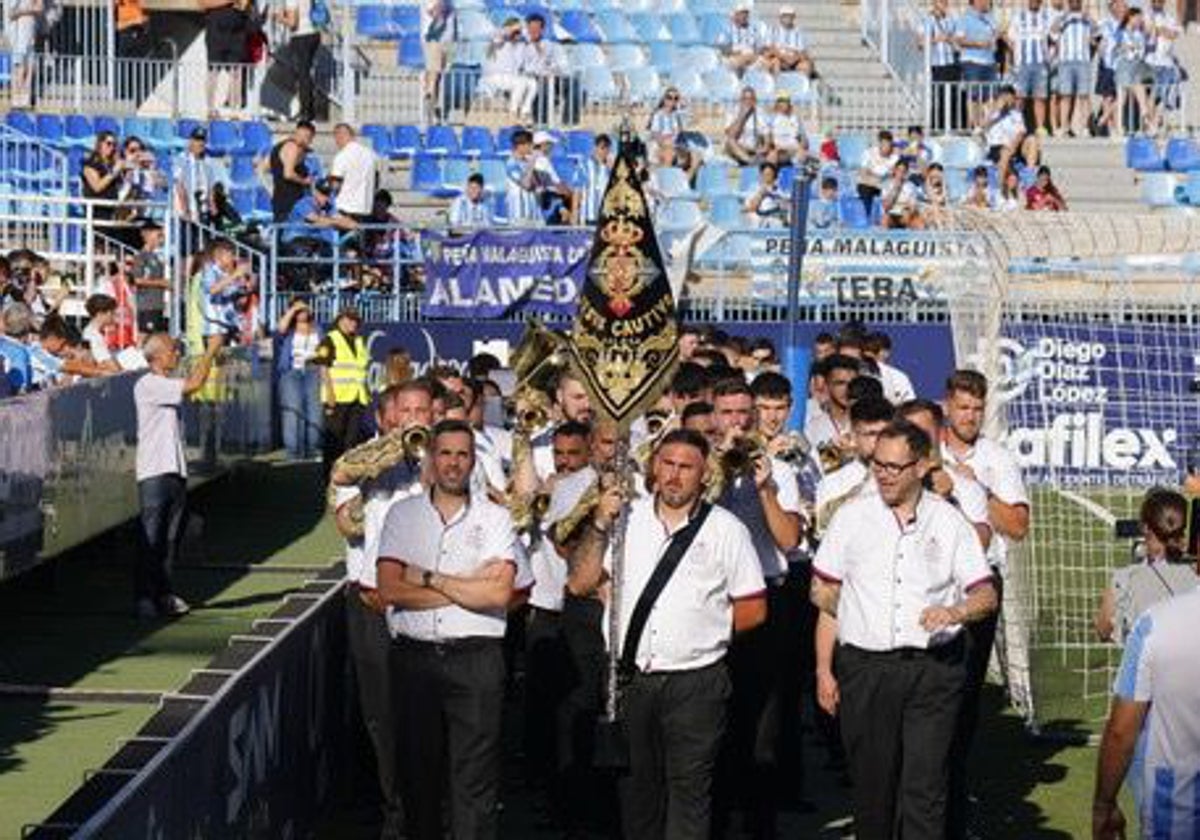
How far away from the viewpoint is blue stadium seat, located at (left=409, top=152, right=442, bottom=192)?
37.4 m

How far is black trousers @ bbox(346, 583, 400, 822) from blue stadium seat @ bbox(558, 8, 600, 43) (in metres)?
27.4

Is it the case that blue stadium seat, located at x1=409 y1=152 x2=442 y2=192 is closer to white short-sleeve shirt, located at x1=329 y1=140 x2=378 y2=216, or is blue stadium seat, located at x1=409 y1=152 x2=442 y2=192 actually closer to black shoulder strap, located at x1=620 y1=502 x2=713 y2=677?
white short-sleeve shirt, located at x1=329 y1=140 x2=378 y2=216

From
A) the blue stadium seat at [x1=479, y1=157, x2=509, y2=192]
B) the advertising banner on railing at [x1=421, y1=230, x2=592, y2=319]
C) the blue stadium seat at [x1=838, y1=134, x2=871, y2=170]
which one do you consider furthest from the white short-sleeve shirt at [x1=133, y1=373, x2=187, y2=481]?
the blue stadium seat at [x1=838, y1=134, x2=871, y2=170]

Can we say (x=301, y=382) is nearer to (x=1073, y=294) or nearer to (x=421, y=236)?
(x=421, y=236)

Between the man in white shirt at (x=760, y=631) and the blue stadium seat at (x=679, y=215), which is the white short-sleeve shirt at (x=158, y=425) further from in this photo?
the blue stadium seat at (x=679, y=215)

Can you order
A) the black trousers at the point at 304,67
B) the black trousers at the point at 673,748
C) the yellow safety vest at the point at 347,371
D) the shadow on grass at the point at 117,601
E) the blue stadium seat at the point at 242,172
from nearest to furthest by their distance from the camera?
1. the black trousers at the point at 673,748
2. the shadow on grass at the point at 117,601
3. the yellow safety vest at the point at 347,371
4. the blue stadium seat at the point at 242,172
5. the black trousers at the point at 304,67

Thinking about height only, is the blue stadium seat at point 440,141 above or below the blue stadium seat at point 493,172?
above

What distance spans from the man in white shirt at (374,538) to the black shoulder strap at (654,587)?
5.38 feet

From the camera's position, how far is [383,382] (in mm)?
31156

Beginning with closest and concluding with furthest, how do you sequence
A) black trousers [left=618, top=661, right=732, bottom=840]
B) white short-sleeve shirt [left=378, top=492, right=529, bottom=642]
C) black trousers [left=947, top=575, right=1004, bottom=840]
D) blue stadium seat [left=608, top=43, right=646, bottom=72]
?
black trousers [left=618, top=661, right=732, bottom=840] → white short-sleeve shirt [left=378, top=492, right=529, bottom=642] → black trousers [left=947, top=575, right=1004, bottom=840] → blue stadium seat [left=608, top=43, right=646, bottom=72]

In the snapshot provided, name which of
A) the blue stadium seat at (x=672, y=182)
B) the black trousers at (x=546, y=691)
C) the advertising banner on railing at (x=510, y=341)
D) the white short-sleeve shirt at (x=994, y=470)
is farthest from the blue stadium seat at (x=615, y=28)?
the black trousers at (x=546, y=691)

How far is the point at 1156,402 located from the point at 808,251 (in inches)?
184

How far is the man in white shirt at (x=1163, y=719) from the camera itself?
916cm

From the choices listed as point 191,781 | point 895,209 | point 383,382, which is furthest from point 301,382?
point 191,781
